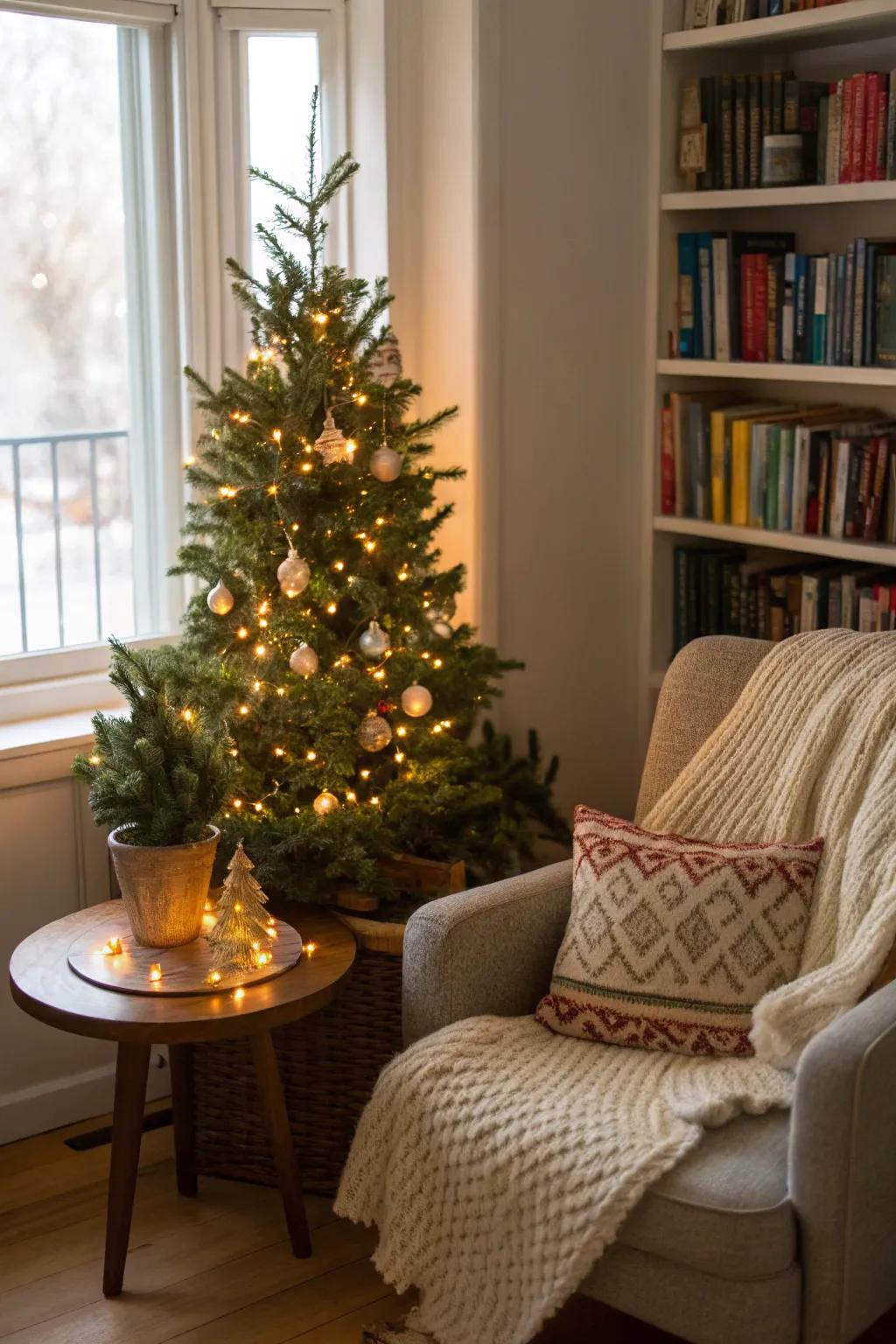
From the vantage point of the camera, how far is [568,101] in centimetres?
311

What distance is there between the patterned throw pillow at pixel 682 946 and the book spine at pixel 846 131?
1356 millimetres

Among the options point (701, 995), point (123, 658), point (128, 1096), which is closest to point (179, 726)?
point (123, 658)

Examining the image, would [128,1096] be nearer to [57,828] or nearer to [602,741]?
[57,828]

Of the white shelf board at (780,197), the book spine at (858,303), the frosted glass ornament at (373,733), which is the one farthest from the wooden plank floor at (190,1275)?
the white shelf board at (780,197)

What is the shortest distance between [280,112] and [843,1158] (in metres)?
2.26

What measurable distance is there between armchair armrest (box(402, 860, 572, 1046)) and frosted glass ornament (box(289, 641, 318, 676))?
1.43 ft

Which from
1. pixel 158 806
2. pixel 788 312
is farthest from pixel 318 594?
pixel 788 312

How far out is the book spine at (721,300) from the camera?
319cm

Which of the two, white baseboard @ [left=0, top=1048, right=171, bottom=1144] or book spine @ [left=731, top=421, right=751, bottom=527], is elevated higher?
book spine @ [left=731, top=421, right=751, bottom=527]

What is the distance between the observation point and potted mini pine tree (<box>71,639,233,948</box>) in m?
2.32

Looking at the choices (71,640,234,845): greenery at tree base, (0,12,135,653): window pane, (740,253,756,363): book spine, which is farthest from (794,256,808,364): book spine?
(71,640,234,845): greenery at tree base

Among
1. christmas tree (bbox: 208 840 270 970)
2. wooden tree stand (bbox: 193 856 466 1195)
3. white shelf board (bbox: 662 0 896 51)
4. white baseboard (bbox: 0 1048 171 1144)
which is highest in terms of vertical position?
white shelf board (bbox: 662 0 896 51)

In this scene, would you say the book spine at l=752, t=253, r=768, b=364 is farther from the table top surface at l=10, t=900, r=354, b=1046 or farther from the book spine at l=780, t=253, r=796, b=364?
the table top surface at l=10, t=900, r=354, b=1046

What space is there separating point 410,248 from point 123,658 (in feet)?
3.87
